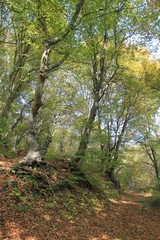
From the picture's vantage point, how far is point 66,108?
21266 millimetres

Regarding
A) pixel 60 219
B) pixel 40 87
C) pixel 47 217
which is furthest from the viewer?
pixel 40 87

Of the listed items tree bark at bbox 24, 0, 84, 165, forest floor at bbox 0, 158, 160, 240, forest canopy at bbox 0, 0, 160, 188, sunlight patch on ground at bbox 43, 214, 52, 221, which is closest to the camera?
forest floor at bbox 0, 158, 160, 240

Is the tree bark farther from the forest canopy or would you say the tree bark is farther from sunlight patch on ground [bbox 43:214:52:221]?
sunlight patch on ground [bbox 43:214:52:221]

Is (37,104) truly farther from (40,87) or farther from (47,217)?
(47,217)

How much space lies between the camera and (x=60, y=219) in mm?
5867

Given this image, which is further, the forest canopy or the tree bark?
the forest canopy

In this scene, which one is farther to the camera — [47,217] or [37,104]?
[37,104]

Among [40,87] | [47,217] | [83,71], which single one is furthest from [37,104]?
[83,71]

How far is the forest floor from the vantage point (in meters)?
4.73

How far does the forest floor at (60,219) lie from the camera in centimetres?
473

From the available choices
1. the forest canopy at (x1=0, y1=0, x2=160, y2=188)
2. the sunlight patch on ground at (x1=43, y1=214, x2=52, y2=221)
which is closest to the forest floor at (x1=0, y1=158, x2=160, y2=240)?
the sunlight patch on ground at (x1=43, y1=214, x2=52, y2=221)

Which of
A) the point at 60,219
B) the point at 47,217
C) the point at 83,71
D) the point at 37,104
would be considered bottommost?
the point at 60,219

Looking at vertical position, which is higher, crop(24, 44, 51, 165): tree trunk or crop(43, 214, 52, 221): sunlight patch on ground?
crop(24, 44, 51, 165): tree trunk

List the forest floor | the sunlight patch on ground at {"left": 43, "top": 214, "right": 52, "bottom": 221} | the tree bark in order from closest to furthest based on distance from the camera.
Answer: the forest floor, the sunlight patch on ground at {"left": 43, "top": 214, "right": 52, "bottom": 221}, the tree bark
